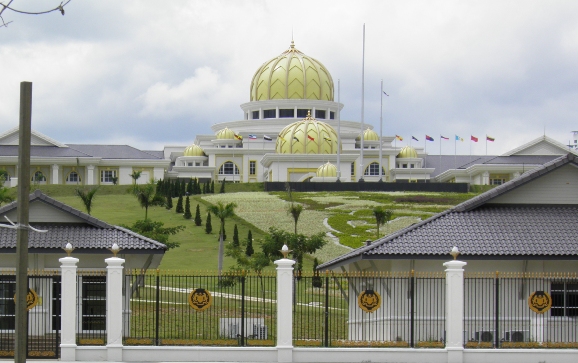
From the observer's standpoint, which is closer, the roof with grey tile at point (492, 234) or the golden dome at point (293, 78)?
the roof with grey tile at point (492, 234)

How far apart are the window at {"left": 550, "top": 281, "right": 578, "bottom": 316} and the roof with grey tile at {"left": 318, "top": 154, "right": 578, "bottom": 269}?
29.8 inches

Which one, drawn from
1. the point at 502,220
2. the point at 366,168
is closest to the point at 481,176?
the point at 366,168

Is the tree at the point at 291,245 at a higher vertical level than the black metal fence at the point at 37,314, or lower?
higher

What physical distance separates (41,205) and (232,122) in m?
80.3

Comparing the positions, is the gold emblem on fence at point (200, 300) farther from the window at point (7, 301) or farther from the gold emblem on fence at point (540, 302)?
the gold emblem on fence at point (540, 302)

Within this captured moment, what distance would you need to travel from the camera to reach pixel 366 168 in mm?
102312

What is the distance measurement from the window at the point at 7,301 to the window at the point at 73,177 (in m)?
74.5

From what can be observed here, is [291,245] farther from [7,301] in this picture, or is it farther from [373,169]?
[373,169]

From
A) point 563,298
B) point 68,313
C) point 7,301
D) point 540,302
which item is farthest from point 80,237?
point 563,298

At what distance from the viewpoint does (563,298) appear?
87.8 feet

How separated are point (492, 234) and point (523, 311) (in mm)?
2177

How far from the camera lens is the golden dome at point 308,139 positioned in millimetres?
93125

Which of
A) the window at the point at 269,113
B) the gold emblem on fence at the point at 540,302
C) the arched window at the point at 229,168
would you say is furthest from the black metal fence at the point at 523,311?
the window at the point at 269,113

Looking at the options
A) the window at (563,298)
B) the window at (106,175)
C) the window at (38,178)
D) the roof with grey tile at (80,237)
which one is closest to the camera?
the window at (563,298)
